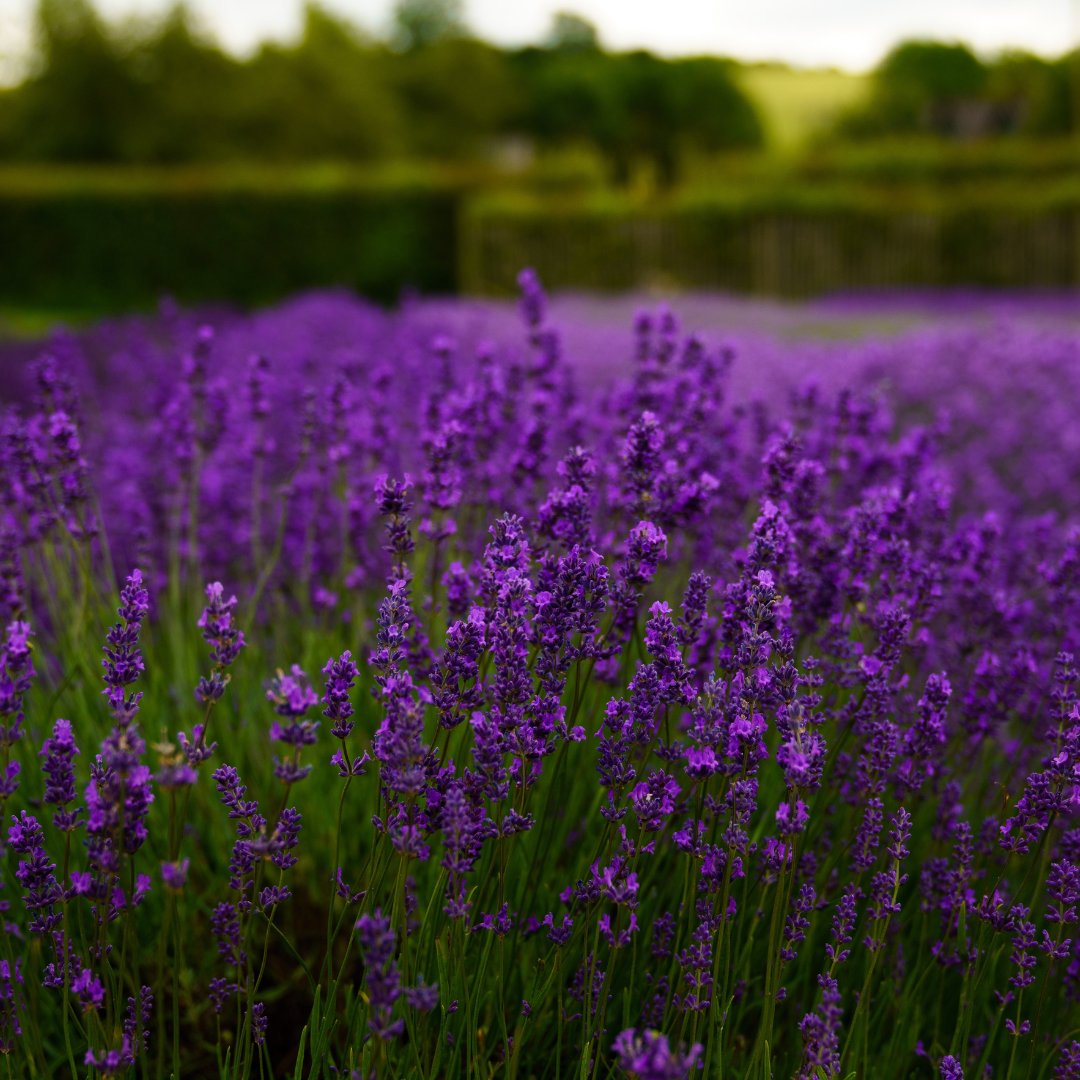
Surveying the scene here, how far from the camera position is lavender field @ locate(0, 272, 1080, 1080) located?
1.57 m

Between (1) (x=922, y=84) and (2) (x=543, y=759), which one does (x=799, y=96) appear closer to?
(1) (x=922, y=84)

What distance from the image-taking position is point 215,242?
20562 millimetres

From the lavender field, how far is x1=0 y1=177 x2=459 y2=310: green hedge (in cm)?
1611

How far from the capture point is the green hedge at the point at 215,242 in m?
19.5

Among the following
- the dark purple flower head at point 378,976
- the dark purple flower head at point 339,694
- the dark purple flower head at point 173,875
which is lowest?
the dark purple flower head at point 378,976

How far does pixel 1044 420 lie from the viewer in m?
5.96

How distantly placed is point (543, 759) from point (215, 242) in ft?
65.6

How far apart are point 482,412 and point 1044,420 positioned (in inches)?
164

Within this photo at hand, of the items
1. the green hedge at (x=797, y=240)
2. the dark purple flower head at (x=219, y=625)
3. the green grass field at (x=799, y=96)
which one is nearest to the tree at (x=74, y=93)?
the green grass field at (x=799, y=96)

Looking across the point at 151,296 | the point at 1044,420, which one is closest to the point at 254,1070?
the point at 1044,420

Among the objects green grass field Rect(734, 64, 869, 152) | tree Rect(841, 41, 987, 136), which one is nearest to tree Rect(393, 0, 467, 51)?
green grass field Rect(734, 64, 869, 152)

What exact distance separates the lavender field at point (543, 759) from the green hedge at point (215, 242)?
16.1 m

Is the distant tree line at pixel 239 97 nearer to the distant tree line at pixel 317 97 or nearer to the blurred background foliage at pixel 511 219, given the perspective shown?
the distant tree line at pixel 317 97

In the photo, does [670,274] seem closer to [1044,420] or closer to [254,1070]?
[1044,420]
